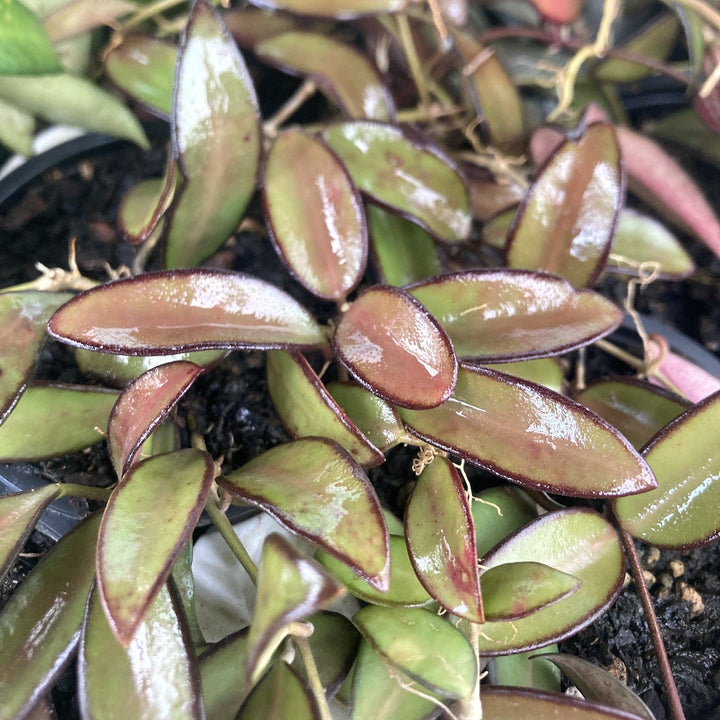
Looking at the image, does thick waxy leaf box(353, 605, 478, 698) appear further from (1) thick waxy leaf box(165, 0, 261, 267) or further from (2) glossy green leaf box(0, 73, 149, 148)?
(2) glossy green leaf box(0, 73, 149, 148)

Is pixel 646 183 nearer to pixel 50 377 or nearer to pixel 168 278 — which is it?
pixel 168 278

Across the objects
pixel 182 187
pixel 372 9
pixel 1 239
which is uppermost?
pixel 372 9

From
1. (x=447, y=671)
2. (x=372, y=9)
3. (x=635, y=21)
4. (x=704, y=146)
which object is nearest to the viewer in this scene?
(x=447, y=671)

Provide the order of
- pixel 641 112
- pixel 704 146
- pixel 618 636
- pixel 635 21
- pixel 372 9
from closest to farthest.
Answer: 1. pixel 618 636
2. pixel 372 9
3. pixel 704 146
4. pixel 641 112
5. pixel 635 21

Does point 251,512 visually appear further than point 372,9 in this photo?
No

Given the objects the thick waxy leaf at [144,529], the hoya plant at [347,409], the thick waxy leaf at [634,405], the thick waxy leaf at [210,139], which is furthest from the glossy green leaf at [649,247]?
the thick waxy leaf at [144,529]

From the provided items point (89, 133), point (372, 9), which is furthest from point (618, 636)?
point (89, 133)

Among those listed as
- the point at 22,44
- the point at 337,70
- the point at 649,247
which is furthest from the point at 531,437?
the point at 22,44

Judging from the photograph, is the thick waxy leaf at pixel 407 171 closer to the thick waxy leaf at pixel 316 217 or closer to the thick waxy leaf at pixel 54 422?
the thick waxy leaf at pixel 316 217
